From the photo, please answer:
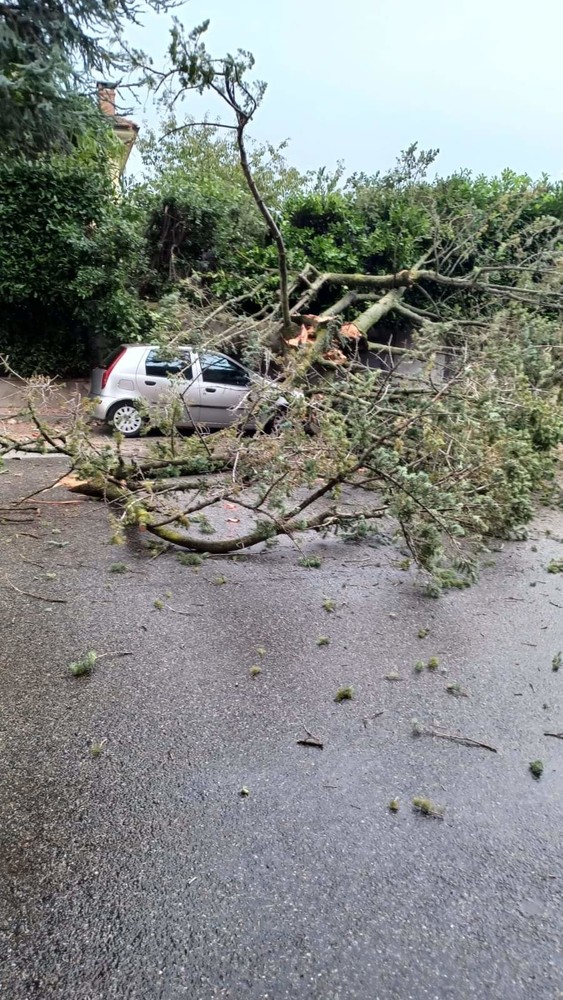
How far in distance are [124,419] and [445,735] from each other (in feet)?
22.7

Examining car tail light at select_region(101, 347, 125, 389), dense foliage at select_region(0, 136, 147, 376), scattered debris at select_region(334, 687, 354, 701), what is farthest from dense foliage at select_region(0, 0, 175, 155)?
scattered debris at select_region(334, 687, 354, 701)

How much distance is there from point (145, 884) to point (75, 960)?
0.91ft

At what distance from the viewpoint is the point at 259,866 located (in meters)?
1.89

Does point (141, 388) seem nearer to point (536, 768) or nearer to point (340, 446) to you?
point (340, 446)

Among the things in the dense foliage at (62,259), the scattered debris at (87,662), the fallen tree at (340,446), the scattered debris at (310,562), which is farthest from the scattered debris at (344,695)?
the dense foliage at (62,259)

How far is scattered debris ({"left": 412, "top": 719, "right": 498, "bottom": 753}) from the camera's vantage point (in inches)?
101

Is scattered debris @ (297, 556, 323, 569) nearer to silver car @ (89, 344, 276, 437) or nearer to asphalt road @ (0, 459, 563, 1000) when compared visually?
asphalt road @ (0, 459, 563, 1000)

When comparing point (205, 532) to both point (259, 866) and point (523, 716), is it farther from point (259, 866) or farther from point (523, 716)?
point (259, 866)

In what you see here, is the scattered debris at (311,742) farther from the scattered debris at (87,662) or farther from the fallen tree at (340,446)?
the fallen tree at (340,446)

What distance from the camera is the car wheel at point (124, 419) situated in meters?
8.41

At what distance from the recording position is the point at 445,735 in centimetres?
262

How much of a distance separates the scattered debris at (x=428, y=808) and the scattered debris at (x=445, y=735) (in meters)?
0.43

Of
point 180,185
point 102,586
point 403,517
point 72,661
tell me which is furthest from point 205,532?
point 180,185

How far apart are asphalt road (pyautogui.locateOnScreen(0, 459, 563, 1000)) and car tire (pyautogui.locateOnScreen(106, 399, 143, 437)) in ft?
15.4
